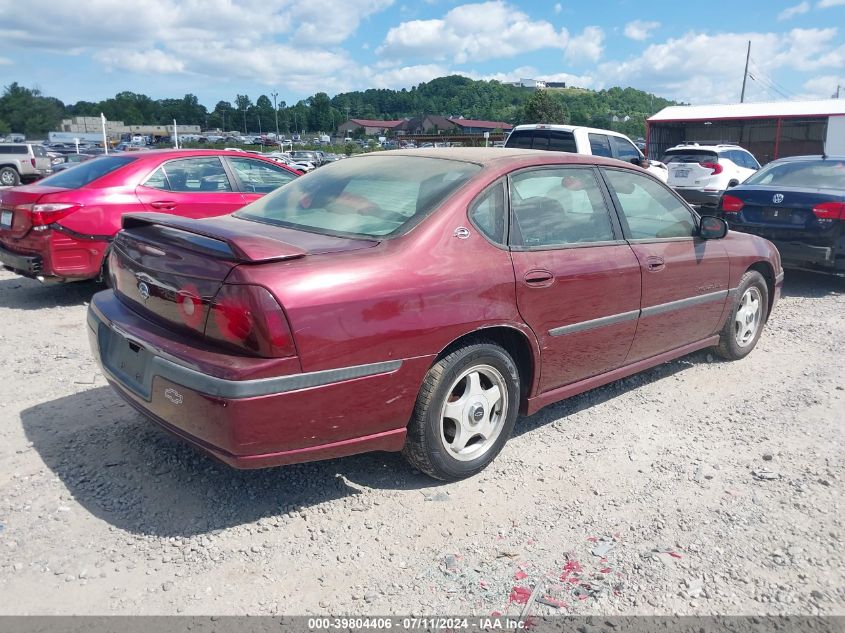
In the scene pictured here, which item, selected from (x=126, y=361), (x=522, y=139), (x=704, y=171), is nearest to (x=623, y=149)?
(x=522, y=139)

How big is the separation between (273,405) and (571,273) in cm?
178

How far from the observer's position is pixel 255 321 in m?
2.55

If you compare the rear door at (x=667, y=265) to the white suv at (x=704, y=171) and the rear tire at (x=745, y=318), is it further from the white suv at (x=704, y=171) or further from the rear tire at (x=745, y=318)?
the white suv at (x=704, y=171)

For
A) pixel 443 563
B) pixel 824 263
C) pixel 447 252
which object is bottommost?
pixel 443 563

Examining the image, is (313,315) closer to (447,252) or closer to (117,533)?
(447,252)

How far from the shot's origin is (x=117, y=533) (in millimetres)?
2840

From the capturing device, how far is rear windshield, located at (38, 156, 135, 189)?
6.45 meters

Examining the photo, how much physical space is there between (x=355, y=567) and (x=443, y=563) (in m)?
0.36

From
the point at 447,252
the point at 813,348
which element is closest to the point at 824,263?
the point at 813,348

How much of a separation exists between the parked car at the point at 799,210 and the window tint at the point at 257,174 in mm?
5342

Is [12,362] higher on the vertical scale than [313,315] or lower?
lower

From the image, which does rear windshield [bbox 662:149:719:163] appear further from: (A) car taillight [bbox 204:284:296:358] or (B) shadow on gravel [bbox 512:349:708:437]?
(A) car taillight [bbox 204:284:296:358]

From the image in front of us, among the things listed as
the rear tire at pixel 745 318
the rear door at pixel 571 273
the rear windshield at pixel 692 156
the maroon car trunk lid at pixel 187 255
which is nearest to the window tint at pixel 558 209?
the rear door at pixel 571 273

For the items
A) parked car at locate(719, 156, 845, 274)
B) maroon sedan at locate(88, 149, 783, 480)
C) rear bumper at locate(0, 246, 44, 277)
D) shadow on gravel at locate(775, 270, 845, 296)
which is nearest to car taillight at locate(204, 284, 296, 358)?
maroon sedan at locate(88, 149, 783, 480)
